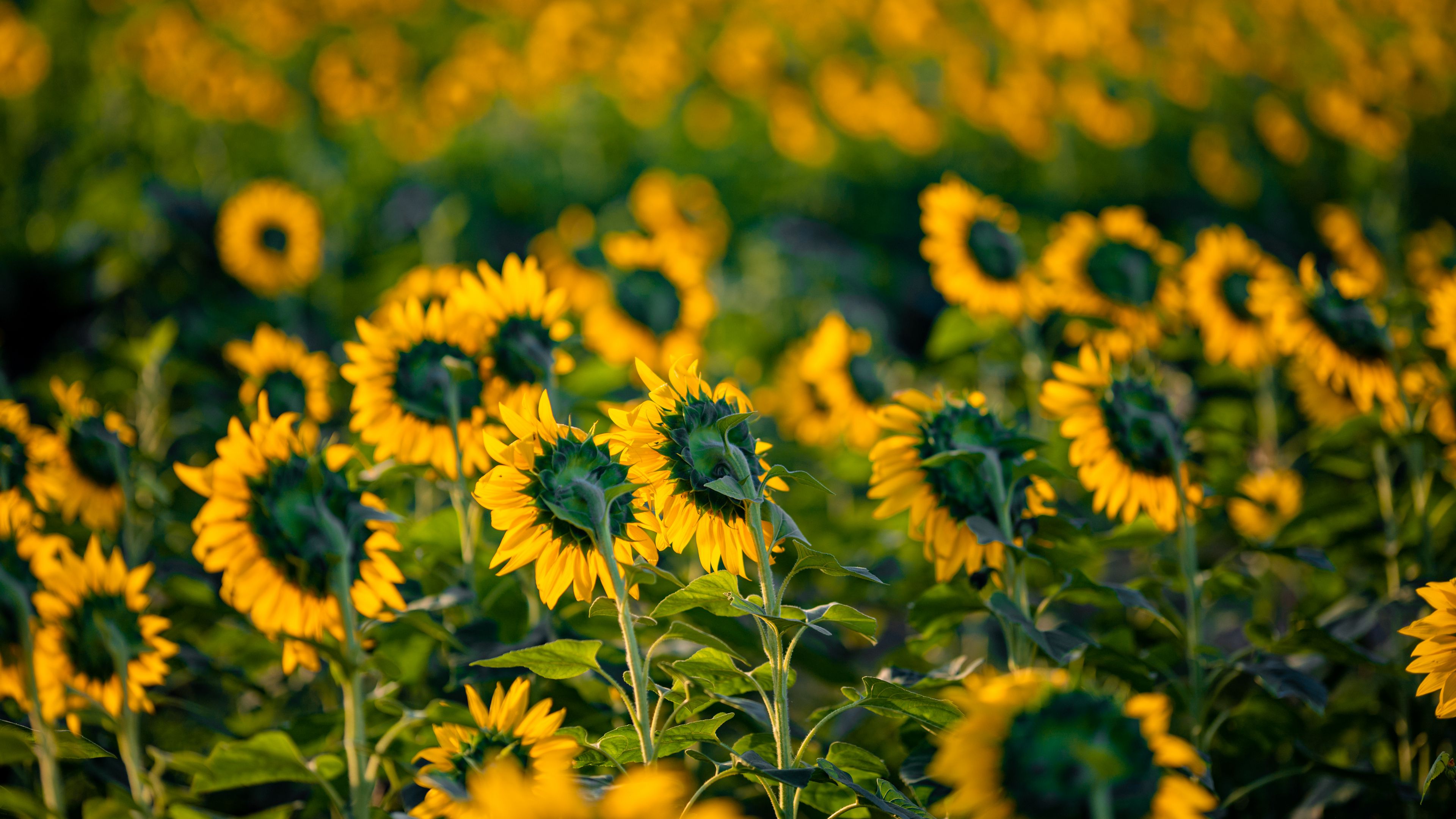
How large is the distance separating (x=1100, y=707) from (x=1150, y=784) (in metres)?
0.08

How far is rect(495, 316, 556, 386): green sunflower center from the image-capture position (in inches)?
65.2

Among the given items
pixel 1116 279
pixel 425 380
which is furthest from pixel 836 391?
pixel 425 380

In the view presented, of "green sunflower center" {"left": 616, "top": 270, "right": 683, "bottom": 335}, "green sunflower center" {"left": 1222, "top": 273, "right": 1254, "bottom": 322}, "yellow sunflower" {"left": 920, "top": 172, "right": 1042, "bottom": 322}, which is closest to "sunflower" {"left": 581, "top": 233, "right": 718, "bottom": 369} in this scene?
"green sunflower center" {"left": 616, "top": 270, "right": 683, "bottom": 335}

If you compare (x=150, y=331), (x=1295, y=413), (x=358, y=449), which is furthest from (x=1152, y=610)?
(x=150, y=331)

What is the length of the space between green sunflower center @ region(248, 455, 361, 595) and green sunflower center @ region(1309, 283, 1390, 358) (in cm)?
190

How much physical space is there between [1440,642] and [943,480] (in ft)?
2.22

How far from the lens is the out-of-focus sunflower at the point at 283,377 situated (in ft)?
6.93

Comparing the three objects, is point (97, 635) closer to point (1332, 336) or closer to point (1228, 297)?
point (1332, 336)

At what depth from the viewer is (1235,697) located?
79.4 inches

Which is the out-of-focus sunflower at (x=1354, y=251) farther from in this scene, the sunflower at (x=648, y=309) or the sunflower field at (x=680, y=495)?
the sunflower at (x=648, y=309)

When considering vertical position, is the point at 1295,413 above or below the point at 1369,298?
below

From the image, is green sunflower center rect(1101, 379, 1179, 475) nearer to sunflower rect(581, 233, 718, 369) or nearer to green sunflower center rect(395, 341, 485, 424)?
green sunflower center rect(395, 341, 485, 424)

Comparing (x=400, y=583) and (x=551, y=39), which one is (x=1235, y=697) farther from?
(x=551, y=39)

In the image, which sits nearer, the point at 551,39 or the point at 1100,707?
the point at 1100,707
